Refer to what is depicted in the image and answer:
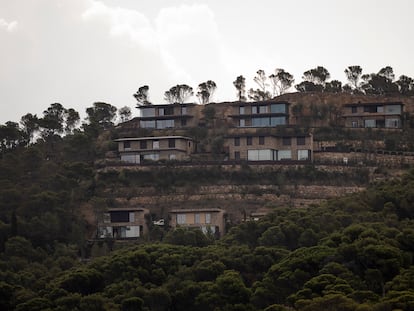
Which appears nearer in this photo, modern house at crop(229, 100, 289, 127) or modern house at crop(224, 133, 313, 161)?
modern house at crop(224, 133, 313, 161)

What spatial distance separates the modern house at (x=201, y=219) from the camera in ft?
259

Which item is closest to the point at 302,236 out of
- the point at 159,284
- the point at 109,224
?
the point at 159,284

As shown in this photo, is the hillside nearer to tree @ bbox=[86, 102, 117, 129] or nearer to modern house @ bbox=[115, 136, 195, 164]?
modern house @ bbox=[115, 136, 195, 164]

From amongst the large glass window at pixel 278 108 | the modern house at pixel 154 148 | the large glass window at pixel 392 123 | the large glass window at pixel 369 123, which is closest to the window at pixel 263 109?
the large glass window at pixel 278 108

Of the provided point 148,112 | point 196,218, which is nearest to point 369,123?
point 148,112

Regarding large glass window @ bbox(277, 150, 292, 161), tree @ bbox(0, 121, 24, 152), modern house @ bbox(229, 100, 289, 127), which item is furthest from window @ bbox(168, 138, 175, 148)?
tree @ bbox(0, 121, 24, 152)

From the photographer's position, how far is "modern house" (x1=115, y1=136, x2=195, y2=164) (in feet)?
296

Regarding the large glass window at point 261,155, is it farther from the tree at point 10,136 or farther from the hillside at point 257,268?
the tree at point 10,136

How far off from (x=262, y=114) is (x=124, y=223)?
66.1ft

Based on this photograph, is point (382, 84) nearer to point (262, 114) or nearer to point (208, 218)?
point (262, 114)

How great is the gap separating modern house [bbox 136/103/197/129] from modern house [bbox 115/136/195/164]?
6.12m

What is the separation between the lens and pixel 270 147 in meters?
88.4

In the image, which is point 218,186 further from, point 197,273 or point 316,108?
point 197,273

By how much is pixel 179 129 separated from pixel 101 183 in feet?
42.3
